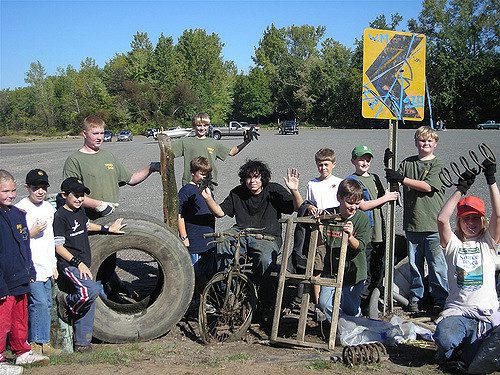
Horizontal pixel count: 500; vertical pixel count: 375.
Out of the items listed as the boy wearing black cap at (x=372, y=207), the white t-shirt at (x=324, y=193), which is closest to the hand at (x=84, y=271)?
the white t-shirt at (x=324, y=193)

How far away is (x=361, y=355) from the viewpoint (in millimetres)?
4359

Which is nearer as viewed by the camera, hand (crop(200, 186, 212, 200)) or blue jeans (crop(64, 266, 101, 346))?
blue jeans (crop(64, 266, 101, 346))

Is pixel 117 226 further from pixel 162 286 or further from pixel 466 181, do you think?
pixel 466 181

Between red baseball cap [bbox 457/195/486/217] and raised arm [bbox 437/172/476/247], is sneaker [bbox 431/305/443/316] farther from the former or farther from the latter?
red baseball cap [bbox 457/195/486/217]

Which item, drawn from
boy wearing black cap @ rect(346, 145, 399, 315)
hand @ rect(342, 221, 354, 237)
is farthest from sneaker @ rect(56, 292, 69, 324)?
boy wearing black cap @ rect(346, 145, 399, 315)

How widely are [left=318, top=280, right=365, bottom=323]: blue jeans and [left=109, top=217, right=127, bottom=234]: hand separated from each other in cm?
198

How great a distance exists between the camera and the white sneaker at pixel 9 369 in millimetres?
4188

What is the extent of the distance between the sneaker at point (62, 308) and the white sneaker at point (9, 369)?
0.62m

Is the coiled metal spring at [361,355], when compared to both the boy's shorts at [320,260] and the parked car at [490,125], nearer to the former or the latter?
the boy's shorts at [320,260]

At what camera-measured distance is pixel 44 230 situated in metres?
4.70

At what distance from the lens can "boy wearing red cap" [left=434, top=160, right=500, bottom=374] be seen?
4246mm

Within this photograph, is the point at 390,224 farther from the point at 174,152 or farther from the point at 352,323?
the point at 174,152

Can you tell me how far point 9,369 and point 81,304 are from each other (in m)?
0.78

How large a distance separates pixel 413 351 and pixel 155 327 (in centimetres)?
237
